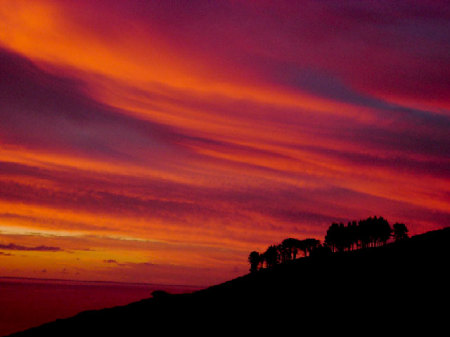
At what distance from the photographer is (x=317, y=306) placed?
70.7 meters

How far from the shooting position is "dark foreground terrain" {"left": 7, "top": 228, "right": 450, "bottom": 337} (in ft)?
189

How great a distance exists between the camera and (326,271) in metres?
104

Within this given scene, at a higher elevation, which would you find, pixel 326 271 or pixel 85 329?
pixel 326 271

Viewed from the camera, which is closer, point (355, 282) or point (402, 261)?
point (355, 282)

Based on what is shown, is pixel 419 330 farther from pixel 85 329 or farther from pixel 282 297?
pixel 85 329

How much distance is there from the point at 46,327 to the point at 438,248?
268ft

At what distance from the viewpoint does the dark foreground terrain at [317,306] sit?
57500 millimetres

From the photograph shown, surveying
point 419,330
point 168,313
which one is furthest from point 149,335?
point 419,330

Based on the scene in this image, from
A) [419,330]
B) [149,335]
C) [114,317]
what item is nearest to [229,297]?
[114,317]

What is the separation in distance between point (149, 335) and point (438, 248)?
204ft

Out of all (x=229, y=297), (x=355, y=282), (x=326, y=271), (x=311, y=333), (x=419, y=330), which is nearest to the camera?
(x=419, y=330)

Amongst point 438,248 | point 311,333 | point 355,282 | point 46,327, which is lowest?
point 46,327

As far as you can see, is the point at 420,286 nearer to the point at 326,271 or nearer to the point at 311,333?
the point at 311,333

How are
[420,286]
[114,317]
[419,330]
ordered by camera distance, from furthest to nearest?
[114,317] < [420,286] < [419,330]
